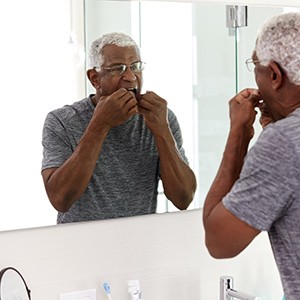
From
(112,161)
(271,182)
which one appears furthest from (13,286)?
(271,182)

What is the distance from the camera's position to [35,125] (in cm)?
135

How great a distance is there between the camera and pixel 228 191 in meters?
1.18

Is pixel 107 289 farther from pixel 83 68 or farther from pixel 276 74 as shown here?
pixel 276 74

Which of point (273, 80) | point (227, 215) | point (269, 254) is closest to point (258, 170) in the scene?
point (227, 215)

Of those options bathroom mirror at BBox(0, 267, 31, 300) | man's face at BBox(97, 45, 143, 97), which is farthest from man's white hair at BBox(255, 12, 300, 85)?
bathroom mirror at BBox(0, 267, 31, 300)

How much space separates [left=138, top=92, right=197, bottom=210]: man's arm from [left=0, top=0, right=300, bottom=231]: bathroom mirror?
0.02 m

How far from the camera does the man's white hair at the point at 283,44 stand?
3.73 feet

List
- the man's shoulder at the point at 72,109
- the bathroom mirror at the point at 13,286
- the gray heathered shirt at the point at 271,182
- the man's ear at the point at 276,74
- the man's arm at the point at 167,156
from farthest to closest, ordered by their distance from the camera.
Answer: the man's arm at the point at 167,156
the man's shoulder at the point at 72,109
the bathroom mirror at the point at 13,286
the man's ear at the point at 276,74
the gray heathered shirt at the point at 271,182

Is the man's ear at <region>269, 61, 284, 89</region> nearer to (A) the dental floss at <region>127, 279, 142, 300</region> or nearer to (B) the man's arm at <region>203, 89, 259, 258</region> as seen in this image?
(B) the man's arm at <region>203, 89, 259, 258</region>

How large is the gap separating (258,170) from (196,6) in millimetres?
606

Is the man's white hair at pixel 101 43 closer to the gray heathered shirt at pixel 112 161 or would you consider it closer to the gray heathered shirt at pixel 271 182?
the gray heathered shirt at pixel 112 161

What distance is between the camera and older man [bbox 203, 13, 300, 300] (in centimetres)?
105

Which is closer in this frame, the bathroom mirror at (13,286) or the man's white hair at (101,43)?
the bathroom mirror at (13,286)

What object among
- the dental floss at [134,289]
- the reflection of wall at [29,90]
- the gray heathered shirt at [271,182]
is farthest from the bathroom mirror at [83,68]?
the gray heathered shirt at [271,182]
